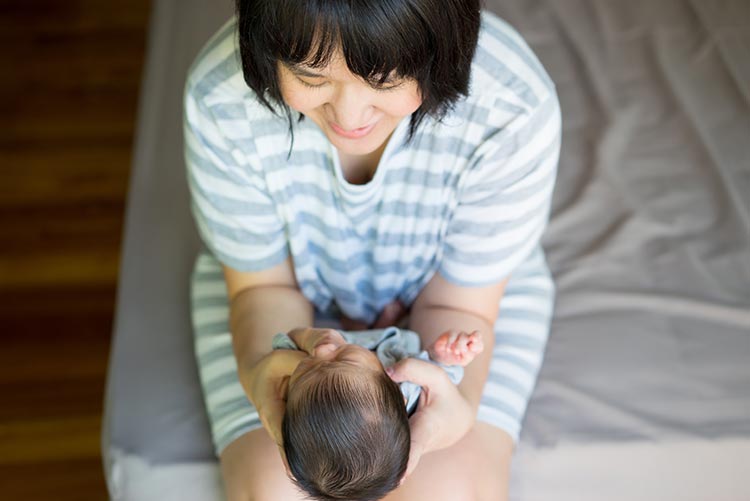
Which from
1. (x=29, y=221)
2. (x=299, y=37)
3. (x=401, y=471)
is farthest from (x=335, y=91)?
(x=29, y=221)

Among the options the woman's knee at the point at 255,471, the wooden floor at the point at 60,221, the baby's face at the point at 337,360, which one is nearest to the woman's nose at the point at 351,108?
the baby's face at the point at 337,360

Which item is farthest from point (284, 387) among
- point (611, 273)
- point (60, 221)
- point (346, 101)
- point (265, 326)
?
point (60, 221)

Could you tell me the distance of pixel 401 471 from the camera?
1.01 metres

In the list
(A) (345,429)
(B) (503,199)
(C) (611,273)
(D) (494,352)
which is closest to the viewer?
(A) (345,429)

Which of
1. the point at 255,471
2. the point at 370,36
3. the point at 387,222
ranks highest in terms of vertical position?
the point at 370,36

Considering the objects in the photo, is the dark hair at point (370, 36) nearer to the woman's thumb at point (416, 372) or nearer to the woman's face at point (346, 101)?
the woman's face at point (346, 101)

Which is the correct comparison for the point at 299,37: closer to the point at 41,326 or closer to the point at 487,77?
the point at 487,77

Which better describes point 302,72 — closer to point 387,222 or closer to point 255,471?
point 387,222

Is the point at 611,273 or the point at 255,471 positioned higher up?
the point at 611,273

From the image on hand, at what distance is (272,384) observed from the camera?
1.14 meters

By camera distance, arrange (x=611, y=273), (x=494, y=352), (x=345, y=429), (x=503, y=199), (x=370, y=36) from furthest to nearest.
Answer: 1. (x=611, y=273)
2. (x=494, y=352)
3. (x=503, y=199)
4. (x=345, y=429)
5. (x=370, y=36)

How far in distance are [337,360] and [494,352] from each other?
13.6 inches

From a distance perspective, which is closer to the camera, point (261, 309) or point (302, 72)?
point (302, 72)

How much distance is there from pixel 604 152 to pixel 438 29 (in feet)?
2.38
